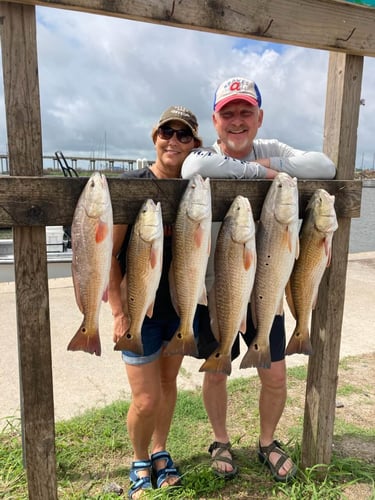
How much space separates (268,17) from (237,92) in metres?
0.43

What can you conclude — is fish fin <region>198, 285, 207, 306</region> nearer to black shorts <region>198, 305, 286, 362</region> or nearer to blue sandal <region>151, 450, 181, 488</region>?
black shorts <region>198, 305, 286, 362</region>

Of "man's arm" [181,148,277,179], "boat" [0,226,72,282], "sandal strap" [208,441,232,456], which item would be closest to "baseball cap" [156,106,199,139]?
"man's arm" [181,148,277,179]

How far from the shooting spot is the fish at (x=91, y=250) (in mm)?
1785

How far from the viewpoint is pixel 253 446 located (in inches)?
118

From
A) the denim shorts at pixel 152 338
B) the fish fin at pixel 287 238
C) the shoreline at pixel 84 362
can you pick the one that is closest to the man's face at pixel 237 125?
the fish fin at pixel 287 238

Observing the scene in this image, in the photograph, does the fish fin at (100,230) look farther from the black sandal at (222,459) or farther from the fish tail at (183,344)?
the black sandal at (222,459)

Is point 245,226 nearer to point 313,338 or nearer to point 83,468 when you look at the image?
point 313,338

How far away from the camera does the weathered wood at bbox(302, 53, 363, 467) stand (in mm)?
2350

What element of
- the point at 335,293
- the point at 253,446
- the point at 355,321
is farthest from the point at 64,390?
the point at 355,321

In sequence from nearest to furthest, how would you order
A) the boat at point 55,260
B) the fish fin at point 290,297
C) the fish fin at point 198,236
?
the fish fin at point 198,236 < the fish fin at point 290,297 < the boat at point 55,260

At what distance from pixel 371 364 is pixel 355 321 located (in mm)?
1200

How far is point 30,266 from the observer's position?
6.10 feet

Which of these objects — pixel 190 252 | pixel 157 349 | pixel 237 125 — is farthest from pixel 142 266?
pixel 237 125

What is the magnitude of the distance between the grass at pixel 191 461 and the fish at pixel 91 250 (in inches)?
48.3
